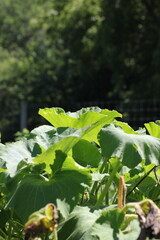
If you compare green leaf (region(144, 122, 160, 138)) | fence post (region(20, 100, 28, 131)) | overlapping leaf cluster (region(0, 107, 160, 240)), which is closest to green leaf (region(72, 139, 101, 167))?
overlapping leaf cluster (region(0, 107, 160, 240))

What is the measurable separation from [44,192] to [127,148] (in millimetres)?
144

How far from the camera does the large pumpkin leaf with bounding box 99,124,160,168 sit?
76 cm

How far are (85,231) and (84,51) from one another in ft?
46.8

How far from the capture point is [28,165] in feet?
2.53

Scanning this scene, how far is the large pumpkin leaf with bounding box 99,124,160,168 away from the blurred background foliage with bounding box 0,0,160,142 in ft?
37.0

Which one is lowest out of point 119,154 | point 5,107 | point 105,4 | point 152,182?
point 5,107

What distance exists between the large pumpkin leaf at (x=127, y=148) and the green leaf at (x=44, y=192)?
56mm

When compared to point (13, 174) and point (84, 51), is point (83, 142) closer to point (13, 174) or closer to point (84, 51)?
point (13, 174)

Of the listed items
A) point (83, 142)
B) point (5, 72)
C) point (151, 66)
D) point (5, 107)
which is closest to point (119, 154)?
point (83, 142)

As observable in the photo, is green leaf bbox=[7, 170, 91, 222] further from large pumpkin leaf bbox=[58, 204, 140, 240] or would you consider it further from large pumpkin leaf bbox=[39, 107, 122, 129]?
large pumpkin leaf bbox=[39, 107, 122, 129]

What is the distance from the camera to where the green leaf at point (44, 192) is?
74 centimetres

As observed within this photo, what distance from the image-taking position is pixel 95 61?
14.6 metres

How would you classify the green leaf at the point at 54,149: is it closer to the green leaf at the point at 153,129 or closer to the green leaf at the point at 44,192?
the green leaf at the point at 44,192

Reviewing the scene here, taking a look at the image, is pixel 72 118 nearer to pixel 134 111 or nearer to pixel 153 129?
pixel 153 129
